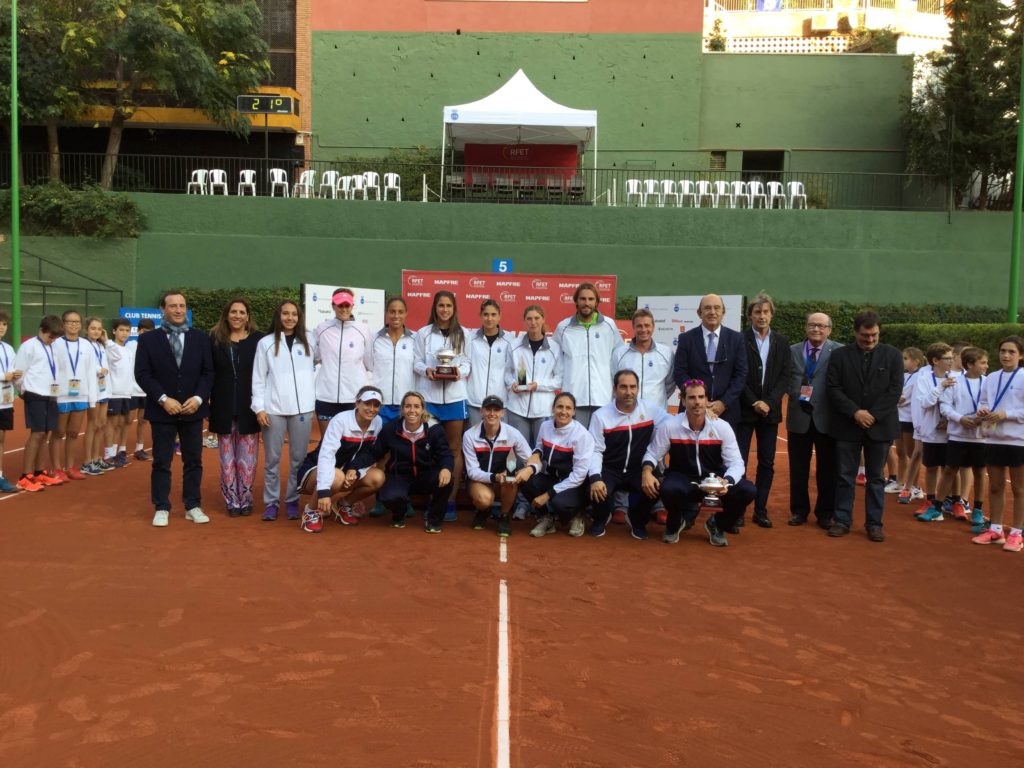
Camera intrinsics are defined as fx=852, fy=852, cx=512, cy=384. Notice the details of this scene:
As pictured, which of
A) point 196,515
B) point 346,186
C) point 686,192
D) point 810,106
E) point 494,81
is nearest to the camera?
point 196,515

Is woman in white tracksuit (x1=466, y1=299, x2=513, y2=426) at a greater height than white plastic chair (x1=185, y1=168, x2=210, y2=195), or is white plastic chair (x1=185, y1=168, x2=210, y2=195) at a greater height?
white plastic chair (x1=185, y1=168, x2=210, y2=195)

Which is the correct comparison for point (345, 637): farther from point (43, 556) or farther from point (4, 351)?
point (4, 351)

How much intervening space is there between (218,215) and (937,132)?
19690 mm

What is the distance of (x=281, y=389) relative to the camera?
7555 mm

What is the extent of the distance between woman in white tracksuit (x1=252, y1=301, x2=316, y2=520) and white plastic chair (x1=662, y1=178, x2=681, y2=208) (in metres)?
17.0

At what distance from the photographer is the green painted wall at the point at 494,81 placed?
26.2m

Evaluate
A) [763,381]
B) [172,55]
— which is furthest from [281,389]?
[172,55]

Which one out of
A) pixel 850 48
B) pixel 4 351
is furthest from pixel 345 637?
pixel 850 48

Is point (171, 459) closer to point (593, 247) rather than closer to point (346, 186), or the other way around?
point (593, 247)

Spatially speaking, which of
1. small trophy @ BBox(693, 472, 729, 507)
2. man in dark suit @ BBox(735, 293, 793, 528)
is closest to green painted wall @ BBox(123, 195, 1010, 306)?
man in dark suit @ BBox(735, 293, 793, 528)

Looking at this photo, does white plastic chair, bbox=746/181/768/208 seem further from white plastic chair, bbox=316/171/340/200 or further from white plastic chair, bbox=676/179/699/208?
white plastic chair, bbox=316/171/340/200

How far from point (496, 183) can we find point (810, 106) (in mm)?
10895

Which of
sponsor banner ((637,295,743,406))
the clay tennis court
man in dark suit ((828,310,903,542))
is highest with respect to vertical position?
sponsor banner ((637,295,743,406))

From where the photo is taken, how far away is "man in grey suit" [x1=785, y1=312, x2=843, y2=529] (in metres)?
7.89
